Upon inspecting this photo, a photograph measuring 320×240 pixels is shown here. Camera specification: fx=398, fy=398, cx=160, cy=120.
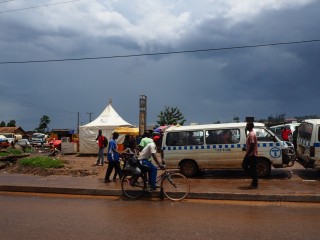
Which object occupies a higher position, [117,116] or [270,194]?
[117,116]

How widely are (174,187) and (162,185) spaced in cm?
31

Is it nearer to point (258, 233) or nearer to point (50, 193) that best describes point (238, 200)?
point (258, 233)

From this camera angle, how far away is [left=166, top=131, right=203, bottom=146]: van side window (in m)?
14.0

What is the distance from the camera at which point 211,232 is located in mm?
6695

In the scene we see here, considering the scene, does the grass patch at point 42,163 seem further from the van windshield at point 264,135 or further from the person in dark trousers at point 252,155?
the person in dark trousers at point 252,155

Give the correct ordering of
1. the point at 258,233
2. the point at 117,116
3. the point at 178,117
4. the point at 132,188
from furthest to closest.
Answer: the point at 178,117 → the point at 117,116 → the point at 132,188 → the point at 258,233

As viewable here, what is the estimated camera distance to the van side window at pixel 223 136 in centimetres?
1349

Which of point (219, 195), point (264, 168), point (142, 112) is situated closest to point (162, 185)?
point (219, 195)

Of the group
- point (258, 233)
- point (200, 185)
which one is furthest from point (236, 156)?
point (258, 233)

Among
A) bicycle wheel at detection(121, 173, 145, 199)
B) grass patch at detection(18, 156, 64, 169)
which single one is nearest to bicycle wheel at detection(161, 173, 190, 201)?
bicycle wheel at detection(121, 173, 145, 199)

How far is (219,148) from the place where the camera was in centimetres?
1368

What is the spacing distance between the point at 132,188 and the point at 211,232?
14.3ft

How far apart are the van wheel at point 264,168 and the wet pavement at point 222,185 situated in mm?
292

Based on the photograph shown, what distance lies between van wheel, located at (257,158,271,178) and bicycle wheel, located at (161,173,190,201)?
3.81m
